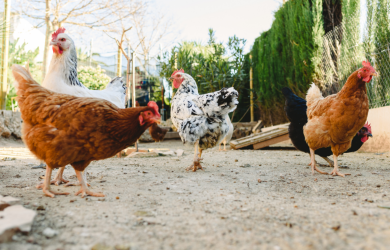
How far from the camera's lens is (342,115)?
3279mm

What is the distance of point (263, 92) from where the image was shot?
418 inches

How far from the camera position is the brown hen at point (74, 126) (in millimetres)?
2248

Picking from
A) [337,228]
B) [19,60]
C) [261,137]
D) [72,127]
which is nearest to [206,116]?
[72,127]

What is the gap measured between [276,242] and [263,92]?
9739 mm

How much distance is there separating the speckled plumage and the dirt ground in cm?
88

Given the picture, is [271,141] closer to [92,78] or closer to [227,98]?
[227,98]

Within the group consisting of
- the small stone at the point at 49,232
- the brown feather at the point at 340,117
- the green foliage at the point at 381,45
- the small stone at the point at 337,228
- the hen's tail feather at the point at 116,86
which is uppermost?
the green foliage at the point at 381,45

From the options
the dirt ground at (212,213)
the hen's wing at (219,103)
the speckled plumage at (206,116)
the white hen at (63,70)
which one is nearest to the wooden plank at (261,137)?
the speckled plumage at (206,116)

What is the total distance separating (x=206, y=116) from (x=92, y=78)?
9778mm

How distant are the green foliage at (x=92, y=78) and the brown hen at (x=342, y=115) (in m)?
10.7

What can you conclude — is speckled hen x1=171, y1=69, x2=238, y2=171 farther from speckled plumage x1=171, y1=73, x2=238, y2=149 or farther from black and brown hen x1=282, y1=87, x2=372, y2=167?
black and brown hen x1=282, y1=87, x2=372, y2=167

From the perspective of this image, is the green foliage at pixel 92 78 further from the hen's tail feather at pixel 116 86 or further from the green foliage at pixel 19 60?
the hen's tail feather at pixel 116 86

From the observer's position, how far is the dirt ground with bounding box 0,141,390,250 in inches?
55.4

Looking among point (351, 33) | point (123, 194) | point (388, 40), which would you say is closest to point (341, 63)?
point (351, 33)
